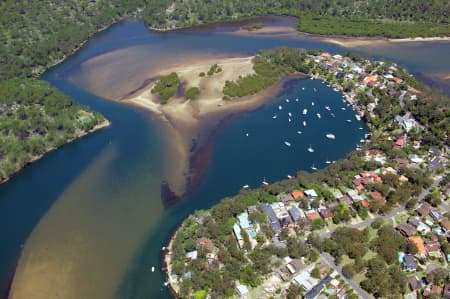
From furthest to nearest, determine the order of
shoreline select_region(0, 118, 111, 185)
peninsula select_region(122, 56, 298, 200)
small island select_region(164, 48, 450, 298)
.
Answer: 1. peninsula select_region(122, 56, 298, 200)
2. shoreline select_region(0, 118, 111, 185)
3. small island select_region(164, 48, 450, 298)

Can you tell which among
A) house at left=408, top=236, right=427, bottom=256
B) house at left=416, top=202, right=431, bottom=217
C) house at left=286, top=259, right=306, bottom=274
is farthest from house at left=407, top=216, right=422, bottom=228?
house at left=286, top=259, right=306, bottom=274

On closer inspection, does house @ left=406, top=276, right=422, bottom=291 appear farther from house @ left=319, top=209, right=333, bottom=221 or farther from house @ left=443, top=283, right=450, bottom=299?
house @ left=319, top=209, right=333, bottom=221

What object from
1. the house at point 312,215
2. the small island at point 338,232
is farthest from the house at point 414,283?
the house at point 312,215

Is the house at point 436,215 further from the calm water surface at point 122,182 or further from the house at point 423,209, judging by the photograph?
the calm water surface at point 122,182

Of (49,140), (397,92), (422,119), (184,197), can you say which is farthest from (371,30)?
(49,140)

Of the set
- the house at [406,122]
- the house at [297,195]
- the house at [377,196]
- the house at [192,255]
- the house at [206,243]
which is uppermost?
the house at [406,122]

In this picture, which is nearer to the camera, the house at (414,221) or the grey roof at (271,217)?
the house at (414,221)

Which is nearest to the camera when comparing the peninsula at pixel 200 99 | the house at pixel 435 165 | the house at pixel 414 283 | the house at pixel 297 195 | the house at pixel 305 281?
the house at pixel 414 283
